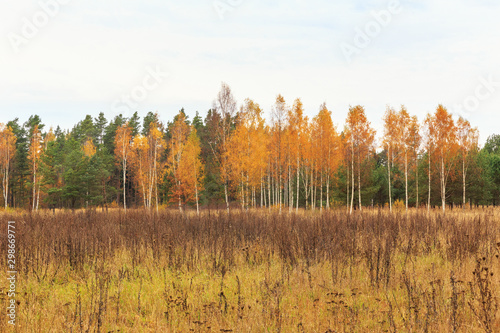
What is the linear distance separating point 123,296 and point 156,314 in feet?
3.41

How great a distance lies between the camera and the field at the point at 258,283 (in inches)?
164

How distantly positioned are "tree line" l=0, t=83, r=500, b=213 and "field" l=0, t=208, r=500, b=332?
13380 mm

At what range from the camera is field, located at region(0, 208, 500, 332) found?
4.16m

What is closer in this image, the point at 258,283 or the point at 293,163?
the point at 258,283

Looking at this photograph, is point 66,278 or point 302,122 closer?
point 66,278

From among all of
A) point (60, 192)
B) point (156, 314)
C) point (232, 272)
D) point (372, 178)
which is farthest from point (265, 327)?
point (60, 192)

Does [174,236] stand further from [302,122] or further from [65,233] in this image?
[302,122]

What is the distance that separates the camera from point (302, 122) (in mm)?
26141

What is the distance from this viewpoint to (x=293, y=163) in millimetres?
28734

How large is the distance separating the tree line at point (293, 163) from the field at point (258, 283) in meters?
13.4

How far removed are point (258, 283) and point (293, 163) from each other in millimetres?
23414

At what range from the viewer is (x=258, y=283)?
18.8 feet

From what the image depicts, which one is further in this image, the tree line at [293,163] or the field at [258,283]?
the tree line at [293,163]

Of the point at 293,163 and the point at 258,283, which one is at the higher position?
the point at 293,163
